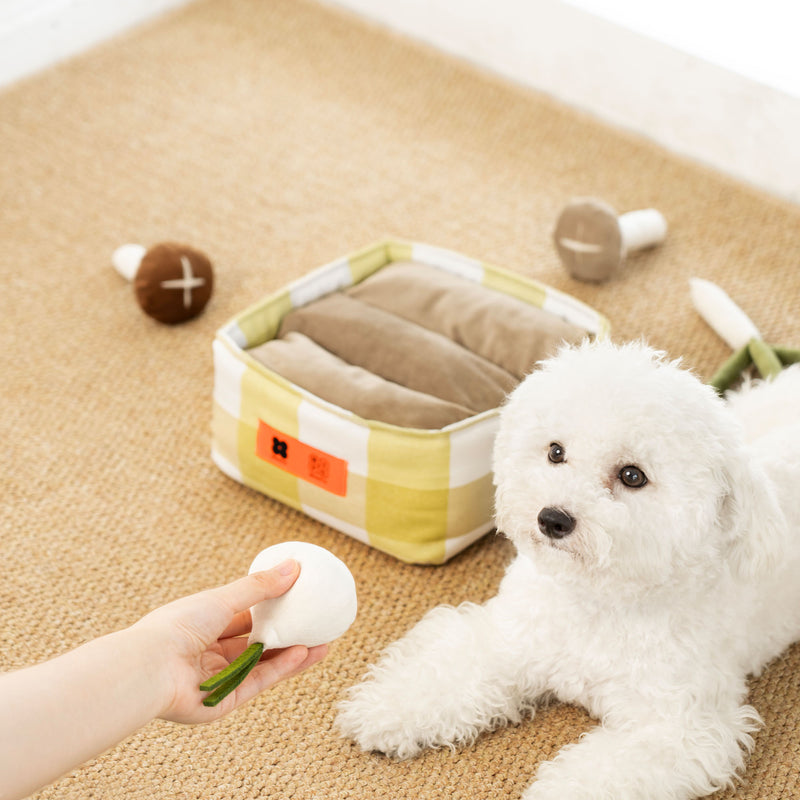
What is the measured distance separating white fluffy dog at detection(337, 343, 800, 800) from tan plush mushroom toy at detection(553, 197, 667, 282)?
646 millimetres

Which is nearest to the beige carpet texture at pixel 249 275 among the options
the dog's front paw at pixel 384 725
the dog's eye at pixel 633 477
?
the dog's front paw at pixel 384 725

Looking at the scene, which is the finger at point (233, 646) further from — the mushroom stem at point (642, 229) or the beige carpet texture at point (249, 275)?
the mushroom stem at point (642, 229)

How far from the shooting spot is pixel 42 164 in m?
2.35

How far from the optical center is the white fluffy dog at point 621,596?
41.9 inches

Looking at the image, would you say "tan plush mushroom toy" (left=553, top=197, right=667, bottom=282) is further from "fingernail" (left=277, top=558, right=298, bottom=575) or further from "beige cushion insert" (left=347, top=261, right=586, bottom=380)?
"fingernail" (left=277, top=558, right=298, bottom=575)

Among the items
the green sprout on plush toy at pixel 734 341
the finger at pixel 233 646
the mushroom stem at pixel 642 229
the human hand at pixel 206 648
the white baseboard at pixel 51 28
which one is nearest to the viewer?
the human hand at pixel 206 648

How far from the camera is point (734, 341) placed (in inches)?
73.4

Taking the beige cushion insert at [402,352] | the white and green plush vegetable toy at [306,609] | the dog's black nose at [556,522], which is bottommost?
the beige cushion insert at [402,352]

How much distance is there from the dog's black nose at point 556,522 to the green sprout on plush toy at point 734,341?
0.71 metres

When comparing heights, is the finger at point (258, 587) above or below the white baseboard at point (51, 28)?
above

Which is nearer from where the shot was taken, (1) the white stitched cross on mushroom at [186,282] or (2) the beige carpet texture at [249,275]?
(2) the beige carpet texture at [249,275]

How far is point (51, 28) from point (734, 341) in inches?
73.5

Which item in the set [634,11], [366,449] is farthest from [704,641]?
[634,11]

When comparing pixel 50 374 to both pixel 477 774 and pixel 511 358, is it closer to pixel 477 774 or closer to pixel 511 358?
pixel 511 358
